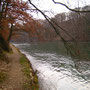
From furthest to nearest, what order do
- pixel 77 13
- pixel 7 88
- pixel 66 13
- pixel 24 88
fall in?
pixel 24 88, pixel 7 88, pixel 66 13, pixel 77 13

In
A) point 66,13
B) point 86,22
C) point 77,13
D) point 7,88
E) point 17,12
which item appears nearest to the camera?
point 86,22

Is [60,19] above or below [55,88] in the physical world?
above

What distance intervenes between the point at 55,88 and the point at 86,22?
6.10 meters

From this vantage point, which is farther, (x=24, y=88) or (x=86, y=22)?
(x=24, y=88)

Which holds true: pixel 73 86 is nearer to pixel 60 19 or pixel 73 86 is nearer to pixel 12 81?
pixel 12 81

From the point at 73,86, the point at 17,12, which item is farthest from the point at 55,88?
the point at 17,12

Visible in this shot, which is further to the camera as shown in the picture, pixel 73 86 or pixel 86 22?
pixel 73 86

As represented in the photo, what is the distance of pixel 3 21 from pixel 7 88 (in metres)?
5.52

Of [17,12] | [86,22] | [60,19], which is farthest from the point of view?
[17,12]

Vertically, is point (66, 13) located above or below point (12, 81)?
above

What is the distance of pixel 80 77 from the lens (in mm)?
9727

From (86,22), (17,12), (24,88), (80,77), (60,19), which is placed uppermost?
(17,12)

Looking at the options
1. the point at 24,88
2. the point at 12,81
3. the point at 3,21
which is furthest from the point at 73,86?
the point at 3,21

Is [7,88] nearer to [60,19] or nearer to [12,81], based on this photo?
[12,81]
